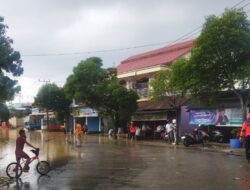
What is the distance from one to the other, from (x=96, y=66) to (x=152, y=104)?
24.8 ft

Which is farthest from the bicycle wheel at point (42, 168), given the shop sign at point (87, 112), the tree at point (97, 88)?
the shop sign at point (87, 112)

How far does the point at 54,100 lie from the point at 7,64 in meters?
56.1

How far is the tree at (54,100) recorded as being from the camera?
2810 inches

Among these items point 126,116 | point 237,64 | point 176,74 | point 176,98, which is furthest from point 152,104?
point 237,64

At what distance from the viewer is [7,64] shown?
1566cm

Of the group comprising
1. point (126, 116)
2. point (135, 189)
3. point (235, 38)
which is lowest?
point (135, 189)

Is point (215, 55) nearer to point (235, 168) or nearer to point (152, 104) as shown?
point (235, 168)

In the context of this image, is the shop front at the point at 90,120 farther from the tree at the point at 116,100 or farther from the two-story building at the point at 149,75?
the tree at the point at 116,100

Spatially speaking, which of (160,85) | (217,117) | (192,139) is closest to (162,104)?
(160,85)

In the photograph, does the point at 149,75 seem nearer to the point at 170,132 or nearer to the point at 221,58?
the point at 170,132

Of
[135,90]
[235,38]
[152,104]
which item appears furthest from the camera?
[135,90]

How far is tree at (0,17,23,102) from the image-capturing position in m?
15.5

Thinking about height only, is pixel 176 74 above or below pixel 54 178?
above

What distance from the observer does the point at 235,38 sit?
2631 cm
